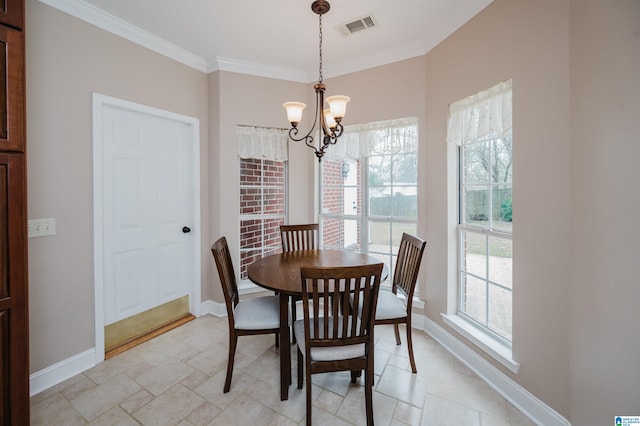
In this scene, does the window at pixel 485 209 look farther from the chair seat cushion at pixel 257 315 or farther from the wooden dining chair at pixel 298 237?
the chair seat cushion at pixel 257 315

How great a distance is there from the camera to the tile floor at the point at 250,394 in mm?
1710

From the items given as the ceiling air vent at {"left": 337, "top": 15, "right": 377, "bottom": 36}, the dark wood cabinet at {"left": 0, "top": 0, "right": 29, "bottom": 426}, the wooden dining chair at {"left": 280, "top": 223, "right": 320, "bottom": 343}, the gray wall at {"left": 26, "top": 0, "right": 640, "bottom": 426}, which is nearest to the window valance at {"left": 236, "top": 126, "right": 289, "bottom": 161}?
the gray wall at {"left": 26, "top": 0, "right": 640, "bottom": 426}

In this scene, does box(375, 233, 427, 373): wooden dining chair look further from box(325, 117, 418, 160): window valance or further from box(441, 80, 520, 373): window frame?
box(325, 117, 418, 160): window valance

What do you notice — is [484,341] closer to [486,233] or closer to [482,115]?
[486,233]

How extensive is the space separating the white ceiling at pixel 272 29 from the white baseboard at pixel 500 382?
8.42ft

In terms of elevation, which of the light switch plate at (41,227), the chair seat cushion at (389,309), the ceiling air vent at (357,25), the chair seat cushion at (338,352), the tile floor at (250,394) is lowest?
the tile floor at (250,394)

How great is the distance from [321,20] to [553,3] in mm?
1548

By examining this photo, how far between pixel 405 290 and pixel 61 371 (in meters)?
2.58

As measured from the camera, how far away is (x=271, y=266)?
2236 millimetres

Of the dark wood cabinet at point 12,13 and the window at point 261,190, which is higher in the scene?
the dark wood cabinet at point 12,13

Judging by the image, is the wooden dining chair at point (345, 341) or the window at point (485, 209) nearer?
the wooden dining chair at point (345, 341)

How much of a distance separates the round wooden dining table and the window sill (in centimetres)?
86

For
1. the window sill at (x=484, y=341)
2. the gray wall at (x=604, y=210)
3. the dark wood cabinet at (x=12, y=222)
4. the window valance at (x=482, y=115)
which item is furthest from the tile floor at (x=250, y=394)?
the window valance at (x=482, y=115)

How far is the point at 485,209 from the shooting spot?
2238 mm
